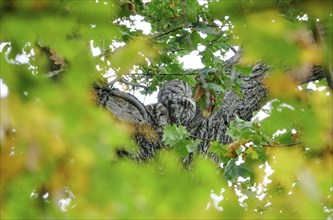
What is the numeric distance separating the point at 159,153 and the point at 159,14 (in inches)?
42.0

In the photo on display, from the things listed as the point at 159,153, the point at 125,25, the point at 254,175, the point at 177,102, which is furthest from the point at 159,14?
the point at 254,175

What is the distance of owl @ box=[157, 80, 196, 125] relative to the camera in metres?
3.84

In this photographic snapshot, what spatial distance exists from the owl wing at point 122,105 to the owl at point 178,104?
22 cm

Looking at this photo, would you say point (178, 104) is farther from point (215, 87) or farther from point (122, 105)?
point (215, 87)

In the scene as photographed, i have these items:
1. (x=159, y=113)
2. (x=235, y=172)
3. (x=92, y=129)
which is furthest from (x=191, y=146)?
(x=92, y=129)

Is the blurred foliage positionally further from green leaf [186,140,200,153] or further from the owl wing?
the owl wing

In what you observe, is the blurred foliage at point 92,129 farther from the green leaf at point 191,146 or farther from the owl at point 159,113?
the owl at point 159,113

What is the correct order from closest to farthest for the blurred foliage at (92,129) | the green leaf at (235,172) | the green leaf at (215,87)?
the blurred foliage at (92,129)
the green leaf at (235,172)
the green leaf at (215,87)

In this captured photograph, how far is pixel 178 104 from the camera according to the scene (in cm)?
388

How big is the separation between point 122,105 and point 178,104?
0.46 m

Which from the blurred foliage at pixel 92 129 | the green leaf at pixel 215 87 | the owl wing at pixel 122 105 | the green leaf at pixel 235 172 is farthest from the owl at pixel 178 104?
the blurred foliage at pixel 92 129

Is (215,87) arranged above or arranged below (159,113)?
below

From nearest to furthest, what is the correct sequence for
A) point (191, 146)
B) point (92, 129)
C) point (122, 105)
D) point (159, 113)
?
point (92, 129), point (191, 146), point (122, 105), point (159, 113)

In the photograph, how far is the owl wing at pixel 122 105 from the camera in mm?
3518
